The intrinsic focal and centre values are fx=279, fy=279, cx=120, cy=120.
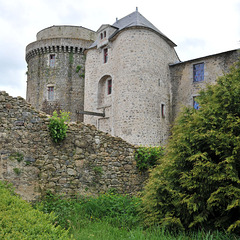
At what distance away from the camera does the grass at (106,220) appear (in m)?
4.63

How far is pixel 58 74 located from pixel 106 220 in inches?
961

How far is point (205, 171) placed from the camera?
4750 millimetres

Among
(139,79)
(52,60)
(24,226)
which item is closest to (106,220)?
(24,226)

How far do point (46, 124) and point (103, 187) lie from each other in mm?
2496

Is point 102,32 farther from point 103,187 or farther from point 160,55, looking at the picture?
point 103,187

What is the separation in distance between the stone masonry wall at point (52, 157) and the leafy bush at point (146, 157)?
468 millimetres

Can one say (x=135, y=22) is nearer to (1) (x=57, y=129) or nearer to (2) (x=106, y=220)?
(1) (x=57, y=129)

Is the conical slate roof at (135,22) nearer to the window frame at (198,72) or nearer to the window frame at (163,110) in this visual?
the window frame at (198,72)

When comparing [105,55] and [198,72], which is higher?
[105,55]

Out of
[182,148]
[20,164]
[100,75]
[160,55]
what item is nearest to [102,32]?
[100,75]

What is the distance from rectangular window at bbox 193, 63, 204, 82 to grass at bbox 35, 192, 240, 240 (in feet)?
47.5

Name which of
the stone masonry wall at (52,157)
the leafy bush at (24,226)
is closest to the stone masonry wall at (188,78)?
the stone masonry wall at (52,157)

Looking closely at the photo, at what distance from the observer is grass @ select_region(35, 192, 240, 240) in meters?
4.63

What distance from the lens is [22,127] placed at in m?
7.18
